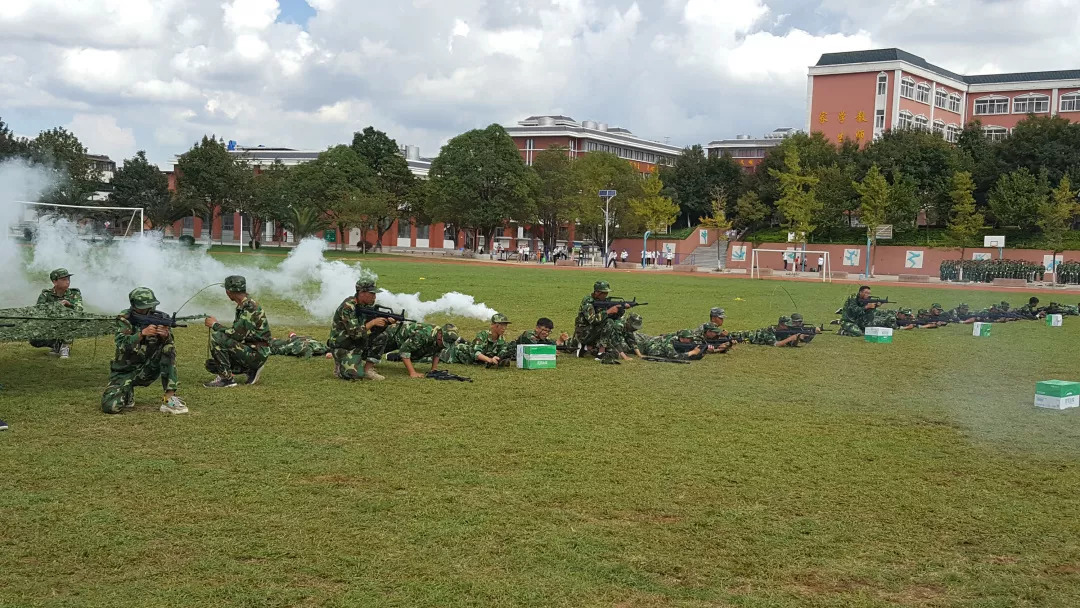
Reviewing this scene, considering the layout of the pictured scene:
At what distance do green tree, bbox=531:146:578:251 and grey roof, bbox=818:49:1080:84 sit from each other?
2600 cm

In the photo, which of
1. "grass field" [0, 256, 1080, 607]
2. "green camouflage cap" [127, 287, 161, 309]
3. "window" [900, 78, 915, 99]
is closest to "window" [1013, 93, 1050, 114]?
"window" [900, 78, 915, 99]

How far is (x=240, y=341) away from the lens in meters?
12.0

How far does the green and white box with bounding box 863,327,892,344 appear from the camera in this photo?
67.9 feet

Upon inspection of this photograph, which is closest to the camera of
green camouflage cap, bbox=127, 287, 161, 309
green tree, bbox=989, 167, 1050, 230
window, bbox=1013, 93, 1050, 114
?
green camouflage cap, bbox=127, 287, 161, 309

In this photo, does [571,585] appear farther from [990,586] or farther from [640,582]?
[990,586]

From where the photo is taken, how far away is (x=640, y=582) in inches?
222

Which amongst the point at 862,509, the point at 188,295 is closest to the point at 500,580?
the point at 862,509

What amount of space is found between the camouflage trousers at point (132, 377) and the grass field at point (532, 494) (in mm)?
244

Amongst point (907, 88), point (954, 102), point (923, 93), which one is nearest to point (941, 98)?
point (954, 102)

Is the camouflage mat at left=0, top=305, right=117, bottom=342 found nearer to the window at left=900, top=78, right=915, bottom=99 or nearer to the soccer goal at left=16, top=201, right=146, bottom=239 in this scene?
the soccer goal at left=16, top=201, right=146, bottom=239

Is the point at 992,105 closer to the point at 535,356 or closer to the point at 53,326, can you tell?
the point at 535,356

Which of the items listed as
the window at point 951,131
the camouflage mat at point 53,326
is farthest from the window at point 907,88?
the camouflage mat at point 53,326

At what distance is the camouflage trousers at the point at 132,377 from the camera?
10.0 m

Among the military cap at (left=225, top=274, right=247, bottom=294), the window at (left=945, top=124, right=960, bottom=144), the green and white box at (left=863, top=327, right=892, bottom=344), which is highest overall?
the window at (left=945, top=124, right=960, bottom=144)
